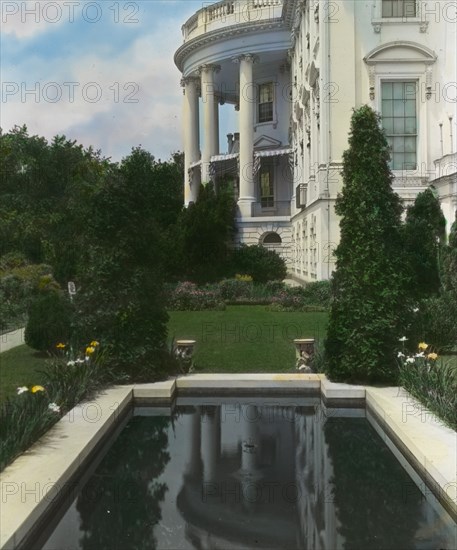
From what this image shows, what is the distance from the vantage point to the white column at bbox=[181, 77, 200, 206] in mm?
47062

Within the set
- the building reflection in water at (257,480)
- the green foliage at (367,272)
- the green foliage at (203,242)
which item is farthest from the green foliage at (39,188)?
the building reflection in water at (257,480)

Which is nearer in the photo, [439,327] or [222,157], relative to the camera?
[439,327]

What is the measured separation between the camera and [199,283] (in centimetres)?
3155

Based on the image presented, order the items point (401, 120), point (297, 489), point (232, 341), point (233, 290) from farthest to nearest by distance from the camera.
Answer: point (233, 290)
point (401, 120)
point (232, 341)
point (297, 489)

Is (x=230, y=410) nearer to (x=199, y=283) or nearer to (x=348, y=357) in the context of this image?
(x=348, y=357)

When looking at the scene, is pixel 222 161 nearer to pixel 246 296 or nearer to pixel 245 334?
pixel 246 296

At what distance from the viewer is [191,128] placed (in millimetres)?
47750

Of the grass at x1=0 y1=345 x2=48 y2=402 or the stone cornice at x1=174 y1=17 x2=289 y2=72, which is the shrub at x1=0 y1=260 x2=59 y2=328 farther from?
the stone cornice at x1=174 y1=17 x2=289 y2=72

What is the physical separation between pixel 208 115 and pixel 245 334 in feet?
95.5

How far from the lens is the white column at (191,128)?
4706 centimetres

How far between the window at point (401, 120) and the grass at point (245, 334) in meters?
7.71

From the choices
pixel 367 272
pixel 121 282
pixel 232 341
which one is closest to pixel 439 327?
pixel 367 272

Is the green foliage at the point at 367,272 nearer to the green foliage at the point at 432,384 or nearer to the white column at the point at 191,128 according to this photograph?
the green foliage at the point at 432,384

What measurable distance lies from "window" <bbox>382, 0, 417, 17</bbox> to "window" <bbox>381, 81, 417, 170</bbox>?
2528 millimetres
